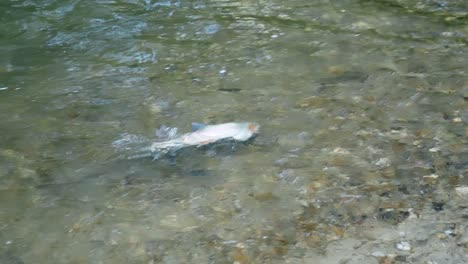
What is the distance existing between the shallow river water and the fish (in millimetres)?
73

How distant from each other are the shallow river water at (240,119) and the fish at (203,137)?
7cm

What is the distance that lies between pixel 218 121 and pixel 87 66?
1.55 metres

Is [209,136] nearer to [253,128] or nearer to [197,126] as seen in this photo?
[197,126]

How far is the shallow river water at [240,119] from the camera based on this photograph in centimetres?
362

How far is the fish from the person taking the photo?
14.6 ft

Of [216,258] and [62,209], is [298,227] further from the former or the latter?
[62,209]

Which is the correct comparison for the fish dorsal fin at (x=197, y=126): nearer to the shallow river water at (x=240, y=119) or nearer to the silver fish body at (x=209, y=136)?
the silver fish body at (x=209, y=136)

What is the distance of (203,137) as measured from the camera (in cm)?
450

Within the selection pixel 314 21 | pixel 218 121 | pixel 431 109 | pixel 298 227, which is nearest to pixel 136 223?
pixel 298 227

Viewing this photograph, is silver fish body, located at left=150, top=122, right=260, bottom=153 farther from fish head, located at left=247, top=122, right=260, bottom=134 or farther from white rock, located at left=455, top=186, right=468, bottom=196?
white rock, located at left=455, top=186, right=468, bottom=196

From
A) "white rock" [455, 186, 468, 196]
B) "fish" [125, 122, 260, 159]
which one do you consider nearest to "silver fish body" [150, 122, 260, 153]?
"fish" [125, 122, 260, 159]

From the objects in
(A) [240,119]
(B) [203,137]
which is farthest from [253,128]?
(B) [203,137]

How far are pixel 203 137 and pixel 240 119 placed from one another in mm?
398

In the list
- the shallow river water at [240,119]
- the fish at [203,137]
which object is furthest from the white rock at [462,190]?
the fish at [203,137]
